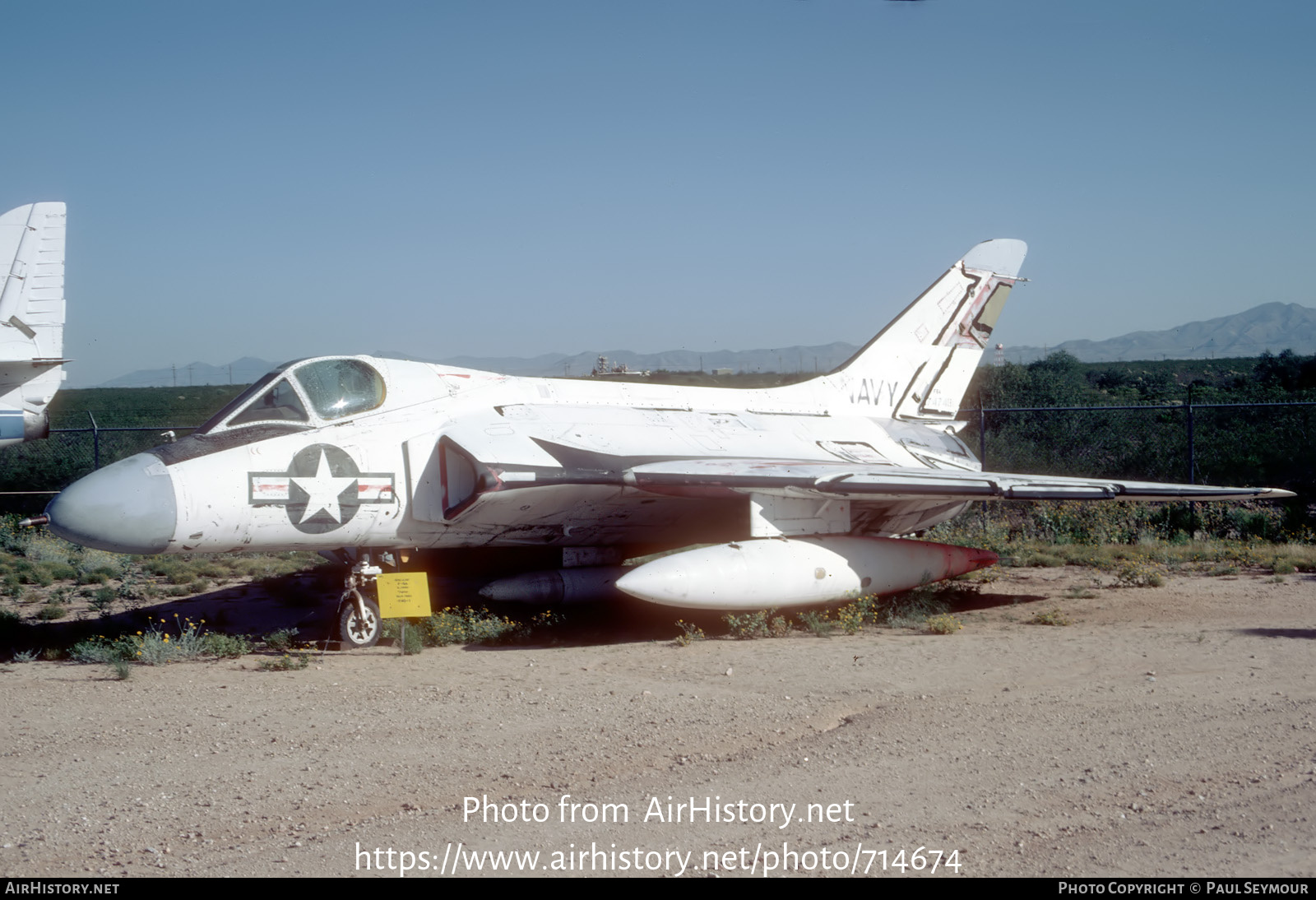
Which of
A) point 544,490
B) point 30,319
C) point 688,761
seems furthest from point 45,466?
point 688,761

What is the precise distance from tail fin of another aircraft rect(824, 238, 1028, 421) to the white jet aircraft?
72.9 inches

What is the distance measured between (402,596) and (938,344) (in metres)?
9.02

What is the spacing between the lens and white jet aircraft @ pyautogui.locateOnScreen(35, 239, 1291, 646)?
330 inches

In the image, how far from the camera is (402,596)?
28.6 ft

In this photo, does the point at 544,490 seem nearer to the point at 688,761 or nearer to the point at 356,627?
the point at 356,627

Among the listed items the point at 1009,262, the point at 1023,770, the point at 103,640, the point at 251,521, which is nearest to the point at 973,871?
the point at 1023,770

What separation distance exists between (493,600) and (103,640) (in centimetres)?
392

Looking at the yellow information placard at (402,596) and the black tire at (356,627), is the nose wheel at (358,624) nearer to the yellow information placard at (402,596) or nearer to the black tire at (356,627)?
the black tire at (356,627)

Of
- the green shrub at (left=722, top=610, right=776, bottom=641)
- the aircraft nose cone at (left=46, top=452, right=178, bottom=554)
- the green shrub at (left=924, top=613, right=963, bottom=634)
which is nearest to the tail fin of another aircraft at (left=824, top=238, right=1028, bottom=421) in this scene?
the green shrub at (left=924, top=613, right=963, bottom=634)

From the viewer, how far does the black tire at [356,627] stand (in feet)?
30.5

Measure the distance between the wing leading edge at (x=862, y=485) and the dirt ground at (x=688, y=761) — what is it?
5.06ft

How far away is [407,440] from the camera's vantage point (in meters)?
9.34

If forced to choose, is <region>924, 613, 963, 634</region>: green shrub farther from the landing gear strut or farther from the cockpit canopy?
the cockpit canopy
